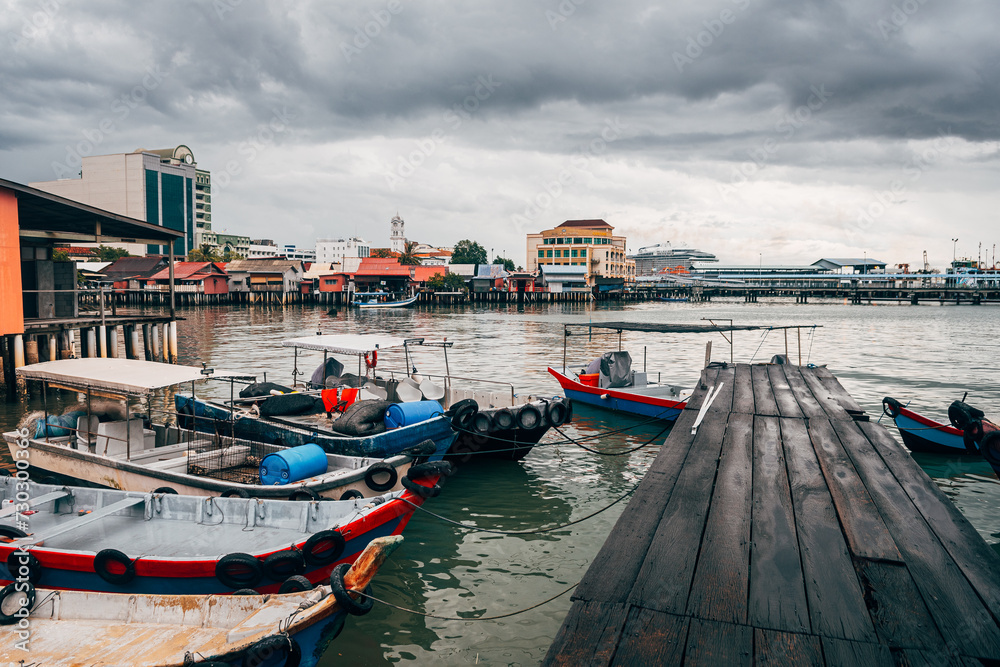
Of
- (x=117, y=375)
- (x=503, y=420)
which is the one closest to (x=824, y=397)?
(x=503, y=420)

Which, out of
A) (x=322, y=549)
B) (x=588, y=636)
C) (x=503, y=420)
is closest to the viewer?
(x=588, y=636)

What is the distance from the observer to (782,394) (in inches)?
413

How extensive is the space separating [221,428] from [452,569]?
20.8ft

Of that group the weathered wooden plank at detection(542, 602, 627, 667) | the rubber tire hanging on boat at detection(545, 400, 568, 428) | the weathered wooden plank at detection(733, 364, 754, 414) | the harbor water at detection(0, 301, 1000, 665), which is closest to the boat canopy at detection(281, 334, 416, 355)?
the harbor water at detection(0, 301, 1000, 665)

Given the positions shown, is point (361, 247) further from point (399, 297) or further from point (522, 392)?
point (522, 392)

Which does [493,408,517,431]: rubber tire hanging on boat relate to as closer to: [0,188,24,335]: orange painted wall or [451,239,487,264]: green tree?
[0,188,24,335]: orange painted wall

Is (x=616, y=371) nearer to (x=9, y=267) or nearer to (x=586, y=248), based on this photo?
(x=9, y=267)

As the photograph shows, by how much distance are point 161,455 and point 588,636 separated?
34.4 feet

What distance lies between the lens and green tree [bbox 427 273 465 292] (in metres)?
92.6

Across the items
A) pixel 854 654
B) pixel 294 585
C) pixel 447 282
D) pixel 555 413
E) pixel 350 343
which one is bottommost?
pixel 294 585

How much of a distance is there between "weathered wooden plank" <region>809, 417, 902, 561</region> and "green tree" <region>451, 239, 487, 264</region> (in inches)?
4866

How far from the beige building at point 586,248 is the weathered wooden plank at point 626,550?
114982mm

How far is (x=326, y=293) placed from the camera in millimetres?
89312

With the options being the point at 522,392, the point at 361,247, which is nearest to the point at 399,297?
the point at 522,392
